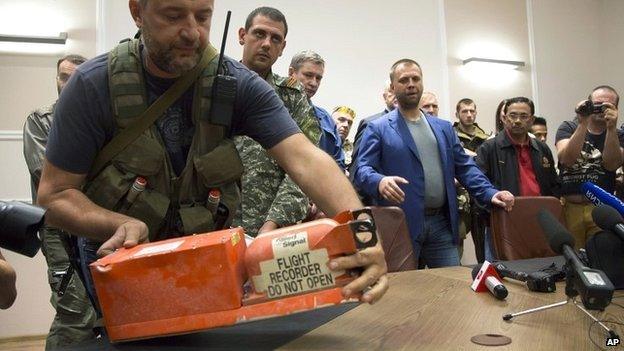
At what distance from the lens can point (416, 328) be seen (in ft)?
3.08

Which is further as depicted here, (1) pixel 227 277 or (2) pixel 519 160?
(2) pixel 519 160

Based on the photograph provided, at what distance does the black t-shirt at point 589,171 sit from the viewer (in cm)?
308

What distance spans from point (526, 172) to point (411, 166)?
0.86 metres

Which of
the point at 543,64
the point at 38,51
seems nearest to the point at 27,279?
the point at 38,51

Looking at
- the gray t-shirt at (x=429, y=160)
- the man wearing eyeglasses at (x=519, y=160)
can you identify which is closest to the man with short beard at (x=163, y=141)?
the gray t-shirt at (x=429, y=160)

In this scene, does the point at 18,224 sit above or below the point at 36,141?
below

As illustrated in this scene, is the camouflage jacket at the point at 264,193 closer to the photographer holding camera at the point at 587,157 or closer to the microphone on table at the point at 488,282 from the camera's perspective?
the microphone on table at the point at 488,282

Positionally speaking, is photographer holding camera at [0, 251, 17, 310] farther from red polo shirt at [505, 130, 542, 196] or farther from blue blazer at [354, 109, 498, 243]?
red polo shirt at [505, 130, 542, 196]

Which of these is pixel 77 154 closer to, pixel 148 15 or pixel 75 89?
pixel 75 89

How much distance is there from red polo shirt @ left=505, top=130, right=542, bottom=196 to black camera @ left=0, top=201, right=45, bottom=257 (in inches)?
108

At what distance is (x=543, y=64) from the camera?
5.37 meters

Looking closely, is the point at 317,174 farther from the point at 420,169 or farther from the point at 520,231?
the point at 420,169

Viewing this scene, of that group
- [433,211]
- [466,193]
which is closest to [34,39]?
[433,211]

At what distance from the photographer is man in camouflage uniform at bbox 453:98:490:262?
138 inches
